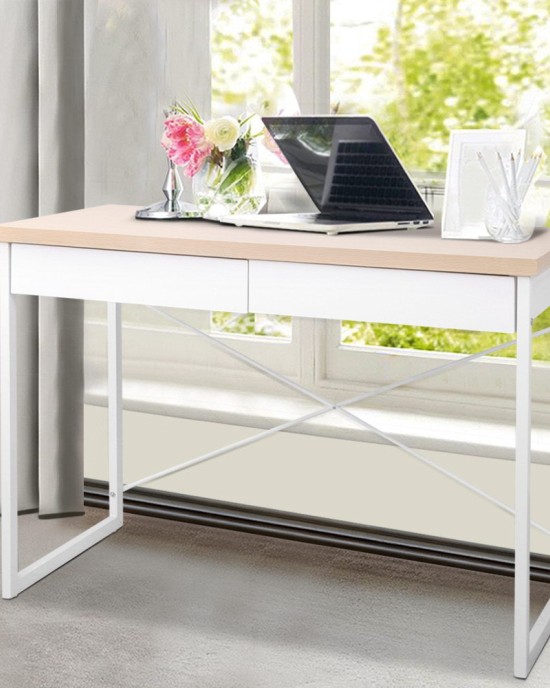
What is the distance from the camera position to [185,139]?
2.44 metres

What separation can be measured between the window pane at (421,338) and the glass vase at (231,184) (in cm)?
89

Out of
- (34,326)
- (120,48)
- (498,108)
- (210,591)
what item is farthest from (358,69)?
(210,591)

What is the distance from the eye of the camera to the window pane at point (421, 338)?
3365 millimetres

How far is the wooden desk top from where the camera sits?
2057 millimetres

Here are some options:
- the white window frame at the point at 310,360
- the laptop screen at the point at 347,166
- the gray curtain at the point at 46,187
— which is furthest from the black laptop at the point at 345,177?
the white window frame at the point at 310,360

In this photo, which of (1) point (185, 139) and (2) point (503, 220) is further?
(1) point (185, 139)

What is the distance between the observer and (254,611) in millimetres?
2494

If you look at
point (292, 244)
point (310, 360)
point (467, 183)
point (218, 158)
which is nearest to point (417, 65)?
point (310, 360)

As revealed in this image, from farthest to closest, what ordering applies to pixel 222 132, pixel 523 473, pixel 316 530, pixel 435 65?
pixel 435 65, pixel 316 530, pixel 222 132, pixel 523 473

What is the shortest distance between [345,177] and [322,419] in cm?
125

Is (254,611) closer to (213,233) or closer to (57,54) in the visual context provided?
(213,233)

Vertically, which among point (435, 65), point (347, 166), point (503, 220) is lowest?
point (503, 220)

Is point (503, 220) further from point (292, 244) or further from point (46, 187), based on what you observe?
point (46, 187)

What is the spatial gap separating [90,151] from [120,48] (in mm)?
296
